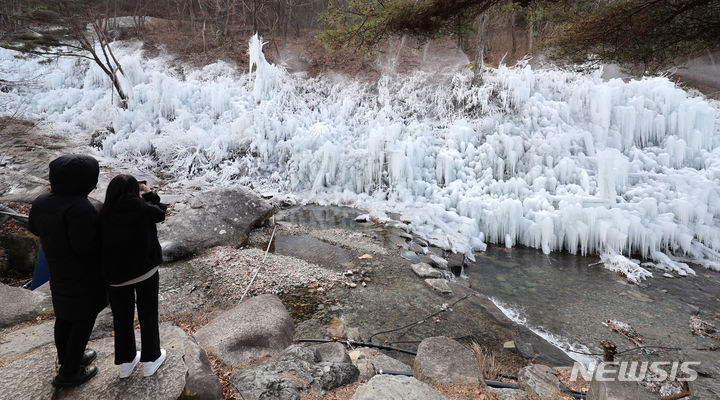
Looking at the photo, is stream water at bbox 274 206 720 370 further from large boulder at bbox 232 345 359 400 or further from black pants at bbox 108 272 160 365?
black pants at bbox 108 272 160 365

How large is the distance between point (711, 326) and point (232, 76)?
65.7 feet

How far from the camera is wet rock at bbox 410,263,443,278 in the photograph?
20.7 feet

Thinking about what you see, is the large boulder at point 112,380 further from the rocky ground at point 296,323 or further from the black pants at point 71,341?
the black pants at point 71,341

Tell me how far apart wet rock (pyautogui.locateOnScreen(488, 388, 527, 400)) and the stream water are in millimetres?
1303

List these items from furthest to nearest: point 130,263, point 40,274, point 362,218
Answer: point 362,218
point 40,274
point 130,263

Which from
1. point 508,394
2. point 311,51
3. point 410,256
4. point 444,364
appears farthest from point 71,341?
point 311,51

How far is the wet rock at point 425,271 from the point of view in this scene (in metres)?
6.32

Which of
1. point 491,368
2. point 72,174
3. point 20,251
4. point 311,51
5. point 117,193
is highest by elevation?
point 311,51

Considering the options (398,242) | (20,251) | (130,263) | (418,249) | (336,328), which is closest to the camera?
(130,263)

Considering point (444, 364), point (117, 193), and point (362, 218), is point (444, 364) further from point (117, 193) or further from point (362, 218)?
point (362, 218)

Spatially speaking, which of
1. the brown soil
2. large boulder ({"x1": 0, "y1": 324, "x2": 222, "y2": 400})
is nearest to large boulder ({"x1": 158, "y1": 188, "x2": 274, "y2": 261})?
large boulder ({"x1": 0, "y1": 324, "x2": 222, "y2": 400})

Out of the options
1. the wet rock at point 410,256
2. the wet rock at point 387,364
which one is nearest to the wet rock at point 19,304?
the wet rock at point 387,364

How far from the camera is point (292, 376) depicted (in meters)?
2.79

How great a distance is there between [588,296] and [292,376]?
20.4 ft
